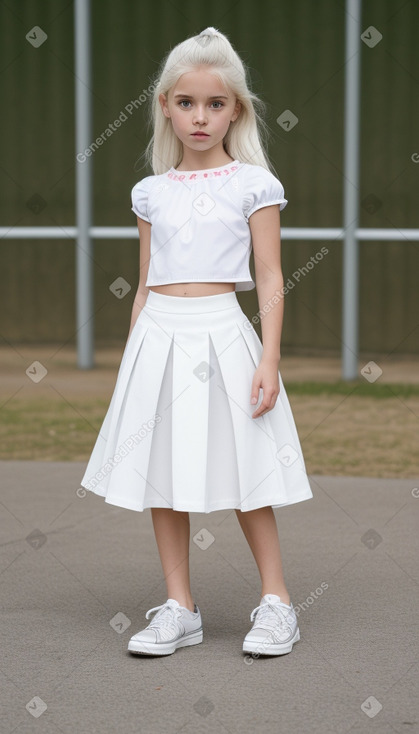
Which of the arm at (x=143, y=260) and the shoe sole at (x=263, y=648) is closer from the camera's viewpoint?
the shoe sole at (x=263, y=648)

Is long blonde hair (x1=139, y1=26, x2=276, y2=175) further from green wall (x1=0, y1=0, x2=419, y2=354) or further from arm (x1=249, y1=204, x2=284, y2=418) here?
green wall (x1=0, y1=0, x2=419, y2=354)

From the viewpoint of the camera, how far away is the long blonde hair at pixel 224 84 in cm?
348

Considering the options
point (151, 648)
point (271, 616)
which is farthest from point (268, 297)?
point (151, 648)

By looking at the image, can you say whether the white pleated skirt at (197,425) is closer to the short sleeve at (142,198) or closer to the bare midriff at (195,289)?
the bare midriff at (195,289)

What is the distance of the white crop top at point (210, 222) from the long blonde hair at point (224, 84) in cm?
9

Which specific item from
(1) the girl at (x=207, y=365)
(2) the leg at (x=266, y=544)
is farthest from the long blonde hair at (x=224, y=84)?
(2) the leg at (x=266, y=544)

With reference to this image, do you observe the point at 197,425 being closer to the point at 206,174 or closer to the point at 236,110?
the point at 206,174

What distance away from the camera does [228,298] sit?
3.55m

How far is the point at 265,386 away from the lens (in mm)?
3434

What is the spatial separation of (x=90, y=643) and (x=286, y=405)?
921 mm

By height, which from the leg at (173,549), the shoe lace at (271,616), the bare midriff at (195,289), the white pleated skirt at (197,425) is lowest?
the shoe lace at (271,616)

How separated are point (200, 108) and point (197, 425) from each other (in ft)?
3.00

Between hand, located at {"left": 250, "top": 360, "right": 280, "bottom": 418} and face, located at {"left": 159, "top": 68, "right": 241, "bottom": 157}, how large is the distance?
0.67 meters

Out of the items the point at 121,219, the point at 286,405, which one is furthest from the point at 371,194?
the point at 286,405
